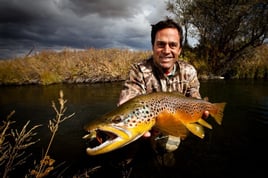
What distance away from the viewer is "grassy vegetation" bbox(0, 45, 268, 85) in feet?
59.2

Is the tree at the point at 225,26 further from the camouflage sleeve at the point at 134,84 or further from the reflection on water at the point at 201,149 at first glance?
the camouflage sleeve at the point at 134,84

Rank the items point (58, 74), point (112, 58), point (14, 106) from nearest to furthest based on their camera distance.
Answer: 1. point (14, 106)
2. point (58, 74)
3. point (112, 58)

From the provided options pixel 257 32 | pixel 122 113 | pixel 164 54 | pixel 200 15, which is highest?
pixel 200 15

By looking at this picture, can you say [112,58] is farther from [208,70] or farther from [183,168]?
[183,168]

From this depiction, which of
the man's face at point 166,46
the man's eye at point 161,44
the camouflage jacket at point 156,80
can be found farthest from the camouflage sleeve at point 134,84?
the man's eye at point 161,44

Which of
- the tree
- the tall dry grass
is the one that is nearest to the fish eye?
the tall dry grass

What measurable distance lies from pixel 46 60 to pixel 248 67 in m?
20.3

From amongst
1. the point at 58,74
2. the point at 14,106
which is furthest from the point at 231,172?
the point at 58,74

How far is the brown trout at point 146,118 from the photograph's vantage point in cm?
214

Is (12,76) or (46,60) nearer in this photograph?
(12,76)

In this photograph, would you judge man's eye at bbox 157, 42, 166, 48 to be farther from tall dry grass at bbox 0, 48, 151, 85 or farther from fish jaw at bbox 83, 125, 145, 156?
tall dry grass at bbox 0, 48, 151, 85

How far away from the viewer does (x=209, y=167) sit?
421 centimetres

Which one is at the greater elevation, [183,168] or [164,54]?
[164,54]

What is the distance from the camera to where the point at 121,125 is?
2184 millimetres
